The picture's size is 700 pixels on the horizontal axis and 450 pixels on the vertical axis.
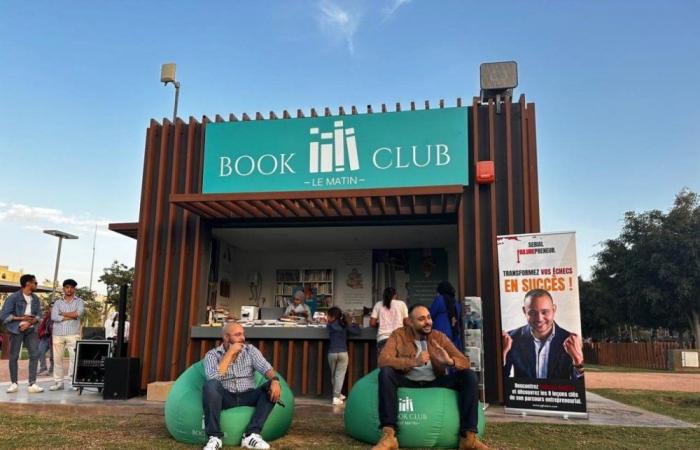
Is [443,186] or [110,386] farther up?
[443,186]

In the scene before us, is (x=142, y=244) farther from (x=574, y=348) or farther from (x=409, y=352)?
(x=574, y=348)

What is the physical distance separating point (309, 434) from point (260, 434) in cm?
74

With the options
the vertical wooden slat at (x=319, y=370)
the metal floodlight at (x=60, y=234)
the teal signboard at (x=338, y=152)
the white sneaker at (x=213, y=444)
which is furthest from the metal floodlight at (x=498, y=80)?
the metal floodlight at (x=60, y=234)

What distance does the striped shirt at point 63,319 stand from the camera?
795cm

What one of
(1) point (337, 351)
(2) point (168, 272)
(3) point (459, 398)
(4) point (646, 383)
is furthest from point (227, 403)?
(4) point (646, 383)

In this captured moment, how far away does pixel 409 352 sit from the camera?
15.0 feet

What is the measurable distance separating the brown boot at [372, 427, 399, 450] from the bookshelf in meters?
7.54

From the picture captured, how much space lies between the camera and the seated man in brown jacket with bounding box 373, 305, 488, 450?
4289mm

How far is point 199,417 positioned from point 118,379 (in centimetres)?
355

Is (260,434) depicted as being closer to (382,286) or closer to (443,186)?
(443,186)

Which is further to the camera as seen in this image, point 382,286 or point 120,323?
point 382,286

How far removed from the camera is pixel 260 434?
4457 mm

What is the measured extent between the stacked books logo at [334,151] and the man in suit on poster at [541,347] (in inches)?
129

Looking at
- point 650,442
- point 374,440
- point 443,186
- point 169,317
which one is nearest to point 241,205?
point 169,317
